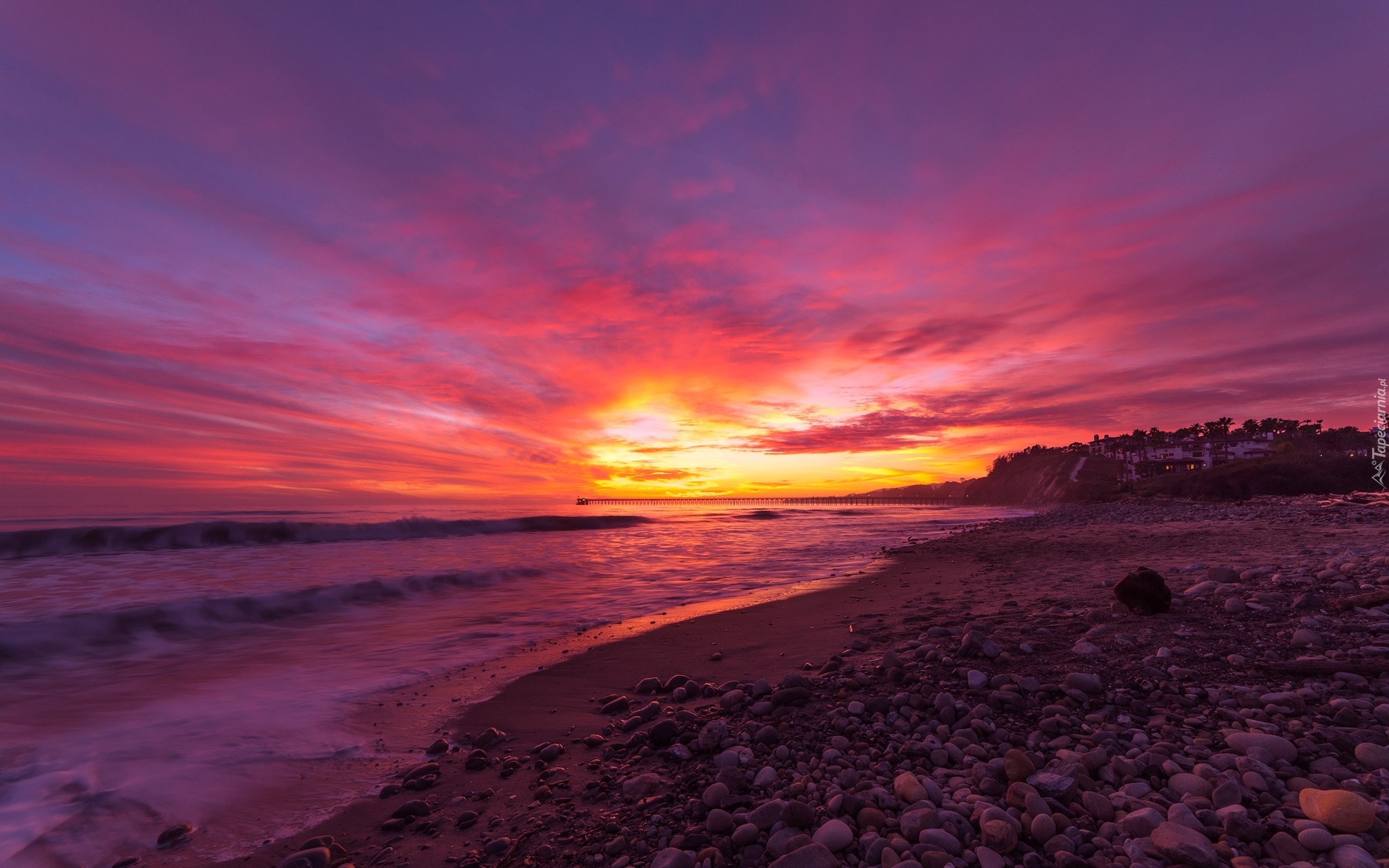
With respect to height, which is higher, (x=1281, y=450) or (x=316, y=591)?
(x=1281, y=450)

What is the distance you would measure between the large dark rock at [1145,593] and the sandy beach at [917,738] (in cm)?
18

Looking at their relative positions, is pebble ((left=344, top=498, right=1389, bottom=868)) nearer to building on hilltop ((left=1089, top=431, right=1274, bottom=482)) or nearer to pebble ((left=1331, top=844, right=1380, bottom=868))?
pebble ((left=1331, top=844, right=1380, bottom=868))

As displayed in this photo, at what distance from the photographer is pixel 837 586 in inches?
491

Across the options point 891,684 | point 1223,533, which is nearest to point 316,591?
point 891,684

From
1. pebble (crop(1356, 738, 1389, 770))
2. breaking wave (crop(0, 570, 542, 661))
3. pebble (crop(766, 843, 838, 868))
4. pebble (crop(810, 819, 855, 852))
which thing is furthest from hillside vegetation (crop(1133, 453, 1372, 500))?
breaking wave (crop(0, 570, 542, 661))

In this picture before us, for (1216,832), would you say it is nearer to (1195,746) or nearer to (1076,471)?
(1195,746)

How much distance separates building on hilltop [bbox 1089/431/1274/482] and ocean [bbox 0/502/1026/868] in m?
110

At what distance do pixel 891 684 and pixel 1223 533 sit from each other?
702 inches

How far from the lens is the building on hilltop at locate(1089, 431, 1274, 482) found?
9981 centimetres

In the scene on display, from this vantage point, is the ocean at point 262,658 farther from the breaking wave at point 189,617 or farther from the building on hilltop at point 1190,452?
the building on hilltop at point 1190,452

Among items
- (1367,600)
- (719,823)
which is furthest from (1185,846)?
(1367,600)

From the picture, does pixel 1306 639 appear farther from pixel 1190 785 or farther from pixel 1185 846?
pixel 1185 846

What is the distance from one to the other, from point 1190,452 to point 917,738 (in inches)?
5716

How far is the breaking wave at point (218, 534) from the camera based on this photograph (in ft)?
84.8
